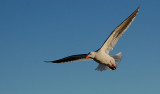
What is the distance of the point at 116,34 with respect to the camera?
17672mm

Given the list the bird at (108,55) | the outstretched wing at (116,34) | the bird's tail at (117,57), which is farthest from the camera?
the bird's tail at (117,57)

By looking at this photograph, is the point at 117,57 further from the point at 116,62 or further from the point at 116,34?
the point at 116,34

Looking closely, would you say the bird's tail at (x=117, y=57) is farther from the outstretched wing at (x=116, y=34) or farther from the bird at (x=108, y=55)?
the outstretched wing at (x=116, y=34)

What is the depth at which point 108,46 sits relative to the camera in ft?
59.7

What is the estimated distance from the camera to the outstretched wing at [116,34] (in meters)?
17.0

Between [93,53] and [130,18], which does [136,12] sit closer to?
[130,18]

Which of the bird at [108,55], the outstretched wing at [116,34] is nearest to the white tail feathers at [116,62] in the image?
the bird at [108,55]

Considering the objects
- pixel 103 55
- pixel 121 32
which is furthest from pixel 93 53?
pixel 121 32

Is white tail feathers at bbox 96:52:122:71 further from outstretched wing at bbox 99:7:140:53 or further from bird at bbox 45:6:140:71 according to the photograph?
outstretched wing at bbox 99:7:140:53

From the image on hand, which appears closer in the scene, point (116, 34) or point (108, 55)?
point (116, 34)

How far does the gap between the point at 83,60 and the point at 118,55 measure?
176cm

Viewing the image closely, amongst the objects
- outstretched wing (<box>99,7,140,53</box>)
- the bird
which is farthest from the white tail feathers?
outstretched wing (<box>99,7,140,53</box>)

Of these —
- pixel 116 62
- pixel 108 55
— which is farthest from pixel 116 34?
pixel 116 62

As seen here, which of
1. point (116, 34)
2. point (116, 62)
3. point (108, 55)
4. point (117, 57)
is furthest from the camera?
point (117, 57)
